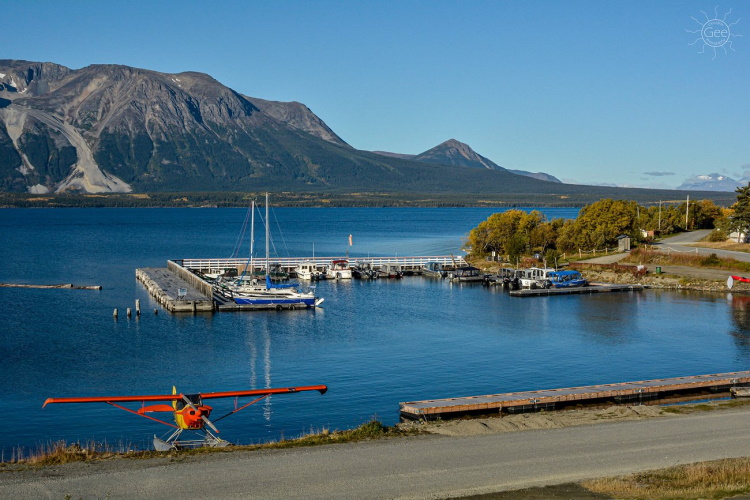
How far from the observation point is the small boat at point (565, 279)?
63562mm

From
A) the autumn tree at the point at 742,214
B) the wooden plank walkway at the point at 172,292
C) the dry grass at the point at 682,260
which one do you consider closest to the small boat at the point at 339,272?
the wooden plank walkway at the point at 172,292

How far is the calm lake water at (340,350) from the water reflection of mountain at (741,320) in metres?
0.16

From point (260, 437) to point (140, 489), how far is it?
7.40 m

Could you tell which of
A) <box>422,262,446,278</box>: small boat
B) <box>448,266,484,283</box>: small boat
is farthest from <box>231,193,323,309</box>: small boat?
<box>422,262,446,278</box>: small boat

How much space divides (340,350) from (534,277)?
29557mm

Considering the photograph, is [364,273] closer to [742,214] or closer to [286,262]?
[286,262]

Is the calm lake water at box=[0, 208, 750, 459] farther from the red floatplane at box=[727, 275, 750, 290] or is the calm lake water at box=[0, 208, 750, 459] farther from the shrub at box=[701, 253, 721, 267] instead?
the shrub at box=[701, 253, 721, 267]

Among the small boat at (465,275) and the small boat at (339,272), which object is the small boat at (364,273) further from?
the small boat at (465,275)

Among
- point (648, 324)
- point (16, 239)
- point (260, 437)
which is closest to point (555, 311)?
point (648, 324)

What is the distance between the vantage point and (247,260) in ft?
258

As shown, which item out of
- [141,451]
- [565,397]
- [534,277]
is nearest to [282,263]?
[534,277]

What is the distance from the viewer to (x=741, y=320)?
158 feet

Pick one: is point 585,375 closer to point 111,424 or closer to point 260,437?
point 260,437

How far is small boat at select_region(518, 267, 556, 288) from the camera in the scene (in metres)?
64.4
